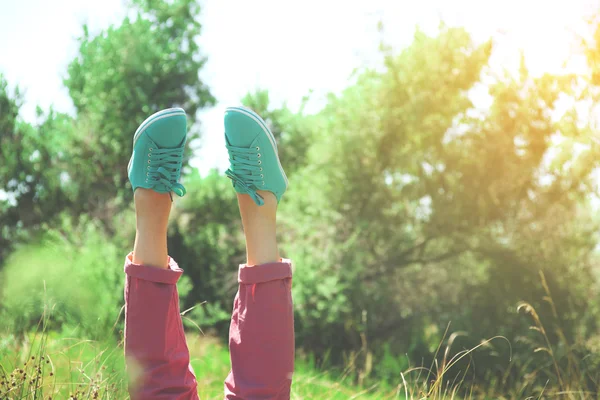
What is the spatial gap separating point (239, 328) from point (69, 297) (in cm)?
255

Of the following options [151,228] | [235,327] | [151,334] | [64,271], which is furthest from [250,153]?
[64,271]

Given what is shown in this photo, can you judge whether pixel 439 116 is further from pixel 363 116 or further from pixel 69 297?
pixel 69 297

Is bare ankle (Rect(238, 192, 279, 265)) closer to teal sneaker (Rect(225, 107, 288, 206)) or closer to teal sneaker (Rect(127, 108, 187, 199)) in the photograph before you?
teal sneaker (Rect(225, 107, 288, 206))

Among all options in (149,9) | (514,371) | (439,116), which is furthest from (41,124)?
(514,371)

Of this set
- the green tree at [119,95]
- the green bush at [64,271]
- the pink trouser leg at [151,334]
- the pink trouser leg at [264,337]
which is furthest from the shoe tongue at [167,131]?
the green tree at [119,95]

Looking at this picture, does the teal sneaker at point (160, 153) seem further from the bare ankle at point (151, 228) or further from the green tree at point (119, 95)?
the green tree at point (119, 95)

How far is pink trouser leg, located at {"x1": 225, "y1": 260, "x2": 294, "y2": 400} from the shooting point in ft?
6.99

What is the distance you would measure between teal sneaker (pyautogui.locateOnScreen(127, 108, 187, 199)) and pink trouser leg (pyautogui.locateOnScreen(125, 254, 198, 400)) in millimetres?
355

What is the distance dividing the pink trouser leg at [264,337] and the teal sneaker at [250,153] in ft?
1.15

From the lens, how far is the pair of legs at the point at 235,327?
7.00 feet

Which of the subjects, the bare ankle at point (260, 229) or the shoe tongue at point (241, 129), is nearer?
the bare ankle at point (260, 229)

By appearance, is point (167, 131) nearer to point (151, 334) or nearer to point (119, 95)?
point (151, 334)

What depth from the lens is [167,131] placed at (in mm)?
2406

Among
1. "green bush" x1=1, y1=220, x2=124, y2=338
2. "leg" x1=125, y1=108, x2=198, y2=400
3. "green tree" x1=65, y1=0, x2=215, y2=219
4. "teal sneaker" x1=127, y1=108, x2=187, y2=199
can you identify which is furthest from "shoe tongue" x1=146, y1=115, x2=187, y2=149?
"green tree" x1=65, y1=0, x2=215, y2=219
